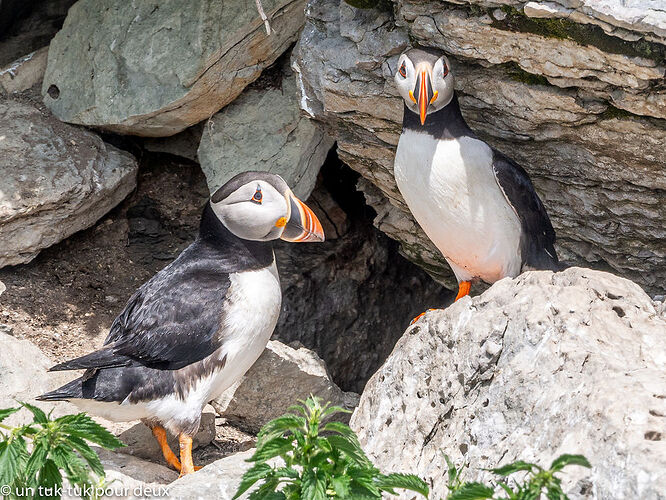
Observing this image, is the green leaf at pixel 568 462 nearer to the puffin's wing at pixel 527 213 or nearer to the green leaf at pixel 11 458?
the green leaf at pixel 11 458

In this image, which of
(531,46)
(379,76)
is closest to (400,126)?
(379,76)

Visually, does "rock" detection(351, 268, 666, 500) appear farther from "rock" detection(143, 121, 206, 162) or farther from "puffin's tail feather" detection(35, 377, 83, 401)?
"rock" detection(143, 121, 206, 162)

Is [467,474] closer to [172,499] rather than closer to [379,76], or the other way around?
[172,499]

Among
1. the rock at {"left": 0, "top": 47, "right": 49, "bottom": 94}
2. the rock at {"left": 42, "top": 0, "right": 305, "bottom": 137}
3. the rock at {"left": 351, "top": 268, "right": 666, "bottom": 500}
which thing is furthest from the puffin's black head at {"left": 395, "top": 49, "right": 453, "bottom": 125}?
the rock at {"left": 0, "top": 47, "right": 49, "bottom": 94}

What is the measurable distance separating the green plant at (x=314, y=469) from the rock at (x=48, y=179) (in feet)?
12.2

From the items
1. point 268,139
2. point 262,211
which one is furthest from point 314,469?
point 268,139

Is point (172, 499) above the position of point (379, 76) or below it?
below

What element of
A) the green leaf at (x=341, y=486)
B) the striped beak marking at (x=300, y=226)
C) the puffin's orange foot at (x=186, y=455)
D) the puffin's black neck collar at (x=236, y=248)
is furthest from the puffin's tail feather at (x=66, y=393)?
the green leaf at (x=341, y=486)

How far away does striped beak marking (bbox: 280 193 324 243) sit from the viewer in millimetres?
4844

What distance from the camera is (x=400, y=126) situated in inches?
212

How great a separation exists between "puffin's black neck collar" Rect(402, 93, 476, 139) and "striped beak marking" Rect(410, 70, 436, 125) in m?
0.23

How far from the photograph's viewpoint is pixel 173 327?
4531 mm

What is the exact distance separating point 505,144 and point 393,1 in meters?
1.08

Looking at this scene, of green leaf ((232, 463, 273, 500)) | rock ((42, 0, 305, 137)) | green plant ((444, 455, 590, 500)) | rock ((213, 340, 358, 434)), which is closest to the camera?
green plant ((444, 455, 590, 500))
